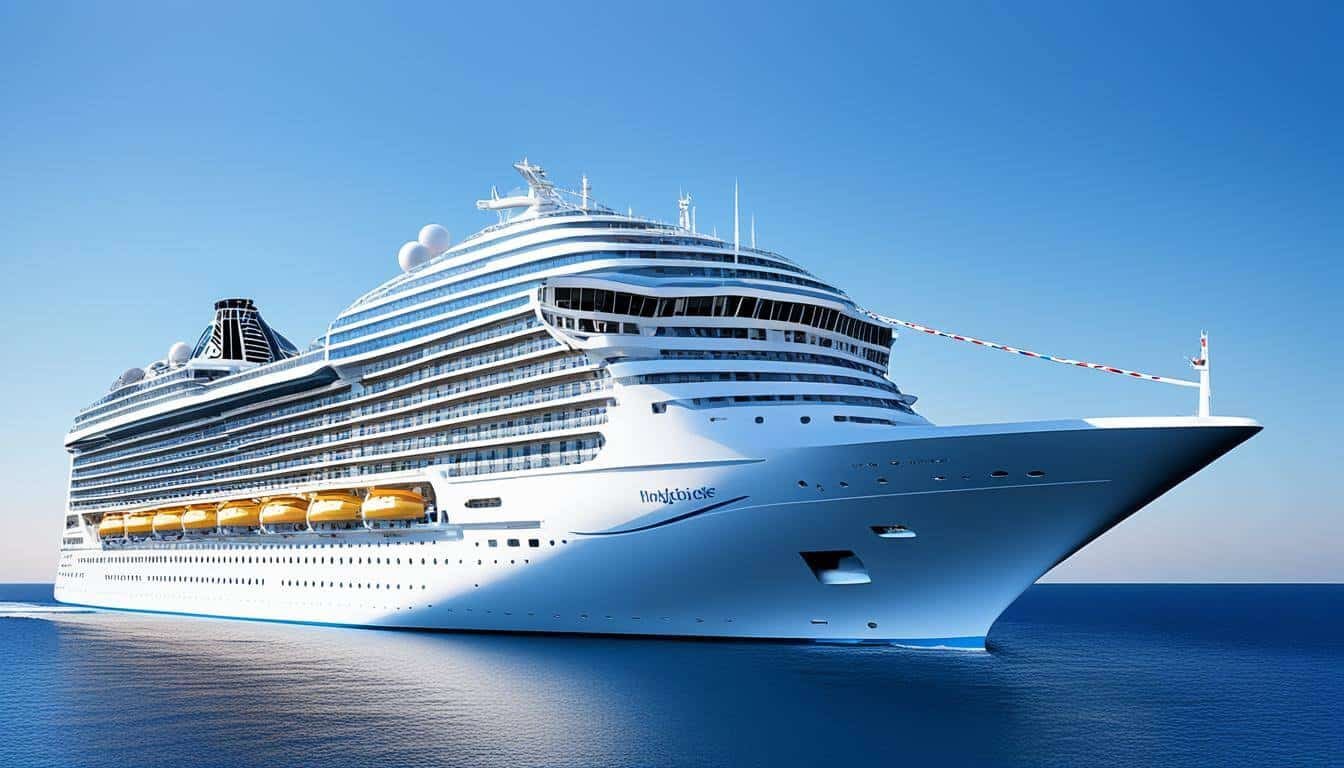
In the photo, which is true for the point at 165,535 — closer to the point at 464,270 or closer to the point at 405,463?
the point at 405,463

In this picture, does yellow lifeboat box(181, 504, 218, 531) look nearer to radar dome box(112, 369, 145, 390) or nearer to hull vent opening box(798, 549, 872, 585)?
radar dome box(112, 369, 145, 390)

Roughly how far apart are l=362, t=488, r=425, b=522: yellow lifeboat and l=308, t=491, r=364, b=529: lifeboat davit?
1702 mm

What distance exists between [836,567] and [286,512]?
2294 centimetres

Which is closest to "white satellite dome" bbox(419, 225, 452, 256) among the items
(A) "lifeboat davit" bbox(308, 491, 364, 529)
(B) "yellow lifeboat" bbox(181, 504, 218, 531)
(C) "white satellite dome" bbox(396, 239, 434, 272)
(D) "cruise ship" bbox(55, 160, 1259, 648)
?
(C) "white satellite dome" bbox(396, 239, 434, 272)

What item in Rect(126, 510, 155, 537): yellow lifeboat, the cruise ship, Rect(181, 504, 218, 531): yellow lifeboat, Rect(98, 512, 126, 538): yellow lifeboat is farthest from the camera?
Rect(98, 512, 126, 538): yellow lifeboat

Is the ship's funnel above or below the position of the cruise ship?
above

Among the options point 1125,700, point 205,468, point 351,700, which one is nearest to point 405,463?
point 351,700

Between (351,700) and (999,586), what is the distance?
15.9 meters

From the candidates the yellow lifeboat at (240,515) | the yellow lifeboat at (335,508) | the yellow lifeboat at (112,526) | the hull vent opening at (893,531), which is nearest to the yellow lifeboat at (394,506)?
the yellow lifeboat at (335,508)

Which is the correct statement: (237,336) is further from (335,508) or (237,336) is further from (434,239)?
(335,508)

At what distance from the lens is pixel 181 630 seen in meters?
42.7

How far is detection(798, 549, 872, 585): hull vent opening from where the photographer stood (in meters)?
26.5

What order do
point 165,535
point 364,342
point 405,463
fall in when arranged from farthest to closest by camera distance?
point 165,535 < point 364,342 < point 405,463

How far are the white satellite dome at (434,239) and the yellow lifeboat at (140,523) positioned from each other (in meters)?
21.0
